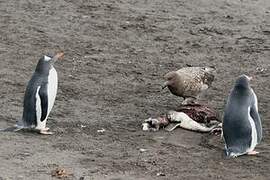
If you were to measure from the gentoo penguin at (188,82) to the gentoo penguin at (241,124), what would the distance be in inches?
47.6

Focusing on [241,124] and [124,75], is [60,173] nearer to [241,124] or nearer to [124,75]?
[241,124]

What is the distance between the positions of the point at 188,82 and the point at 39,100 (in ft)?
6.17

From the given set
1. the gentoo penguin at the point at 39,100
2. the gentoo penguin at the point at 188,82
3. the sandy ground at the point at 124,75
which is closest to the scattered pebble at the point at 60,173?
the sandy ground at the point at 124,75

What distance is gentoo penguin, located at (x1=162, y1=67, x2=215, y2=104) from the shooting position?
9.11 m

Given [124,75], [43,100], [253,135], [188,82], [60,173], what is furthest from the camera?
[124,75]

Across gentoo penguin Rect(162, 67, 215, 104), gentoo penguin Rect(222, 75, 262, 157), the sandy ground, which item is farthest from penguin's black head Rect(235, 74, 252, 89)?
gentoo penguin Rect(162, 67, 215, 104)

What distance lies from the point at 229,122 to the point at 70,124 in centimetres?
195

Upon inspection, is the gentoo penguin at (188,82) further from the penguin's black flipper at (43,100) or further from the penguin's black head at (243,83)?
the penguin's black flipper at (43,100)

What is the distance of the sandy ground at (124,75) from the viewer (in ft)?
24.7

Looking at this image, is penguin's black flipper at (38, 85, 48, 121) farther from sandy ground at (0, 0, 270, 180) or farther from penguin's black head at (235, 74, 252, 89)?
penguin's black head at (235, 74, 252, 89)

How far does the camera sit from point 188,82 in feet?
29.9

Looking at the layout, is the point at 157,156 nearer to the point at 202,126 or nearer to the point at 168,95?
the point at 202,126

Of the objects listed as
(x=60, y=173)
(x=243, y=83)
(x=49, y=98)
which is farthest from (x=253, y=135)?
(x=49, y=98)

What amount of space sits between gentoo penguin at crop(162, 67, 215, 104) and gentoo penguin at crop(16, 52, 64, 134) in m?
1.50
